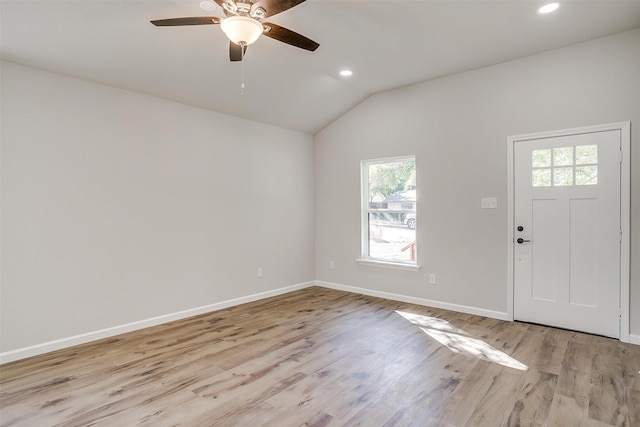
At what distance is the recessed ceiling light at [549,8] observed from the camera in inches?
109

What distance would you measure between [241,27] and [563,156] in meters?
3.43

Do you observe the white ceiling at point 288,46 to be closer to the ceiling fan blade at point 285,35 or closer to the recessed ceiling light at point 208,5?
the recessed ceiling light at point 208,5

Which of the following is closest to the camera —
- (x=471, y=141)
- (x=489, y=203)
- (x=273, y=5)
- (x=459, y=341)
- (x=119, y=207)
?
(x=273, y=5)

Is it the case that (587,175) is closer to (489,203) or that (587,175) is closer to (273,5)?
(489,203)

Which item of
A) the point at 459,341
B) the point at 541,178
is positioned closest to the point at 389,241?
the point at 459,341

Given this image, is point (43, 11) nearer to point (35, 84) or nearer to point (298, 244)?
point (35, 84)

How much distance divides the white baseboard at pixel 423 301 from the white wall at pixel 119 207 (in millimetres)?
1096

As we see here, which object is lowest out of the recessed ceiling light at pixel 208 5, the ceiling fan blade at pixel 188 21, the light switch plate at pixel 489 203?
the light switch plate at pixel 489 203

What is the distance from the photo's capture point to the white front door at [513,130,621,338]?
130 inches

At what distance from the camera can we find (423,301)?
14.8 ft

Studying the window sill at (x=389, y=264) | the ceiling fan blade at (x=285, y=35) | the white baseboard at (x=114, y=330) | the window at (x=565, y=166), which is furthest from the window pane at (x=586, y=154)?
the white baseboard at (x=114, y=330)

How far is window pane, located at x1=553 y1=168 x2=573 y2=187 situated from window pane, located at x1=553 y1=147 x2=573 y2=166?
0.21 feet

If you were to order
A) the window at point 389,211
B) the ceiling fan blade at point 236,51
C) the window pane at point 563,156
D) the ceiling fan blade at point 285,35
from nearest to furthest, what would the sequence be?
the ceiling fan blade at point 285,35 < the ceiling fan blade at point 236,51 < the window pane at point 563,156 < the window at point 389,211

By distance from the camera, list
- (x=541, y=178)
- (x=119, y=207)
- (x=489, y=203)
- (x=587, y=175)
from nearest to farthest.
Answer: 1. (x=587, y=175)
2. (x=119, y=207)
3. (x=541, y=178)
4. (x=489, y=203)
